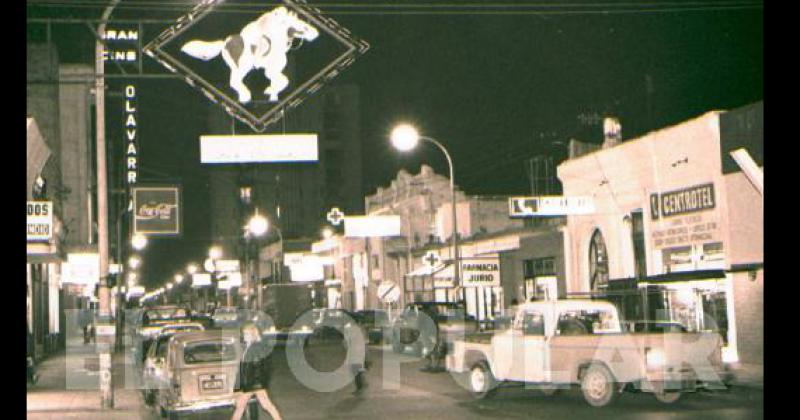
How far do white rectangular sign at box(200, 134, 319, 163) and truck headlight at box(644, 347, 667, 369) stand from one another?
6689 mm

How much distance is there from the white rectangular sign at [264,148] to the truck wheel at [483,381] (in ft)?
20.0

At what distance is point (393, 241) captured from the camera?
66562mm

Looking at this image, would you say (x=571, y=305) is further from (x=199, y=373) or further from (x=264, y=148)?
(x=199, y=373)

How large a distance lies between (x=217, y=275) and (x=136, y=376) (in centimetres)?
7240

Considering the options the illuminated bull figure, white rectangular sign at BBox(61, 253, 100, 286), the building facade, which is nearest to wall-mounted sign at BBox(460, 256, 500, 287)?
the building facade

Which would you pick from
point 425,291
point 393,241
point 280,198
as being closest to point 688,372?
point 425,291

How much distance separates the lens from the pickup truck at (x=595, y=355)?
16.9m

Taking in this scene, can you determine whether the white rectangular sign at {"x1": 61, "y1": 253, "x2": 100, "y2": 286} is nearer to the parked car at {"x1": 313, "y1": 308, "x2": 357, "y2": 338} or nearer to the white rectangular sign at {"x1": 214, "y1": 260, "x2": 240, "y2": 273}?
the parked car at {"x1": 313, "y1": 308, "x2": 357, "y2": 338}

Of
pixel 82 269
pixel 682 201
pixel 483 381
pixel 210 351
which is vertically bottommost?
pixel 483 381

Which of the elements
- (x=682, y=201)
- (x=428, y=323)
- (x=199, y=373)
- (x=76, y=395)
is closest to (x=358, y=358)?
(x=199, y=373)

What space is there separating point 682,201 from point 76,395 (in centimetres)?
1819

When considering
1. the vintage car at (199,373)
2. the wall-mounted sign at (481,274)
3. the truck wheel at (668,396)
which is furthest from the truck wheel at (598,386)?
the wall-mounted sign at (481,274)

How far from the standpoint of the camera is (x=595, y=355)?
56.5ft
